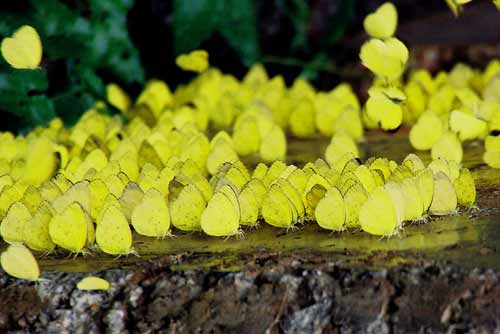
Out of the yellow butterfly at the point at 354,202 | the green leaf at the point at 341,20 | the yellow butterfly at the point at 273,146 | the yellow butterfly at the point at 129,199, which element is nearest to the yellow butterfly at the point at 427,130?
the yellow butterfly at the point at 273,146

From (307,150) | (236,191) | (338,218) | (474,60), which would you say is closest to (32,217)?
(236,191)

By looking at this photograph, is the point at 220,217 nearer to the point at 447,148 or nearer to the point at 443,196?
the point at 443,196

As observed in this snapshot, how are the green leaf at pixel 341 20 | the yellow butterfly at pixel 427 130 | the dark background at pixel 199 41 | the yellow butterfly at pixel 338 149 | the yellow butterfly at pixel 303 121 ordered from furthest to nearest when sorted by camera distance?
the green leaf at pixel 341 20, the dark background at pixel 199 41, the yellow butterfly at pixel 303 121, the yellow butterfly at pixel 427 130, the yellow butterfly at pixel 338 149

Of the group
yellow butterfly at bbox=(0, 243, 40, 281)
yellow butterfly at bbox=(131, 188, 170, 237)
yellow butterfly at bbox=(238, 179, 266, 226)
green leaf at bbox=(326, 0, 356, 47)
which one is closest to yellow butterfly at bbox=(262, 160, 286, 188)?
yellow butterfly at bbox=(238, 179, 266, 226)

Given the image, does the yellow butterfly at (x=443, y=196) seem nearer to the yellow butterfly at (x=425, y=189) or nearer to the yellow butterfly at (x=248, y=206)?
the yellow butterfly at (x=425, y=189)

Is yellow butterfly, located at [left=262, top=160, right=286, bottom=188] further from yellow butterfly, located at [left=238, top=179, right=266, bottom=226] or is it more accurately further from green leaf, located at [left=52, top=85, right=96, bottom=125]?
green leaf, located at [left=52, top=85, right=96, bottom=125]

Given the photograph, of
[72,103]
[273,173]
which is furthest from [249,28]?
[273,173]

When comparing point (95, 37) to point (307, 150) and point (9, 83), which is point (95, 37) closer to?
point (9, 83)
